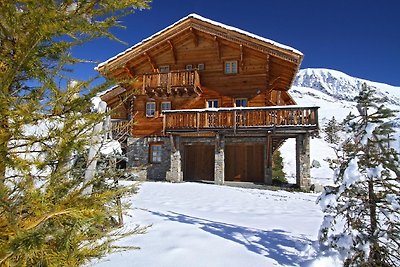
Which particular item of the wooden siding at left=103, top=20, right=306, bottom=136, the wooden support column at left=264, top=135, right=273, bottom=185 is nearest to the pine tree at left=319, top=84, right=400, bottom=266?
the wooden support column at left=264, top=135, right=273, bottom=185

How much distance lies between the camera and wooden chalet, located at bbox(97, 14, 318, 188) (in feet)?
50.5

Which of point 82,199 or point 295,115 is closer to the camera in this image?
point 82,199

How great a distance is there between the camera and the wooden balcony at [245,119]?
1398 cm

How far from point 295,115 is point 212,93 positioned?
18.5 feet

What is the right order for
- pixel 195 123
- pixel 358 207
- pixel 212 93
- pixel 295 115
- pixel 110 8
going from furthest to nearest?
pixel 212 93, pixel 195 123, pixel 295 115, pixel 358 207, pixel 110 8

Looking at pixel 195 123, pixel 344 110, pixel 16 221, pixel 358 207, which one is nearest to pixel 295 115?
pixel 195 123

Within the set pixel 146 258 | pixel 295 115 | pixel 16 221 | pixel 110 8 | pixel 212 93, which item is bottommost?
pixel 146 258

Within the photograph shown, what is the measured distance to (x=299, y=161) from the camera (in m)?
14.4

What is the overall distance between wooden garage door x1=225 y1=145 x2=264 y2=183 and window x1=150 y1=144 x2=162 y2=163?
14.1 ft

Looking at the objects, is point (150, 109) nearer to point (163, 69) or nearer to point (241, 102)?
point (163, 69)

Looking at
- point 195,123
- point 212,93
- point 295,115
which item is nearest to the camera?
point 295,115

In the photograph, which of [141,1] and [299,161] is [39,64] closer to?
[141,1]

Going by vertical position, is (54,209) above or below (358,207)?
above

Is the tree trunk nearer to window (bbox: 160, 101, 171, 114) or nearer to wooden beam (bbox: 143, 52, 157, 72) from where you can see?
window (bbox: 160, 101, 171, 114)
